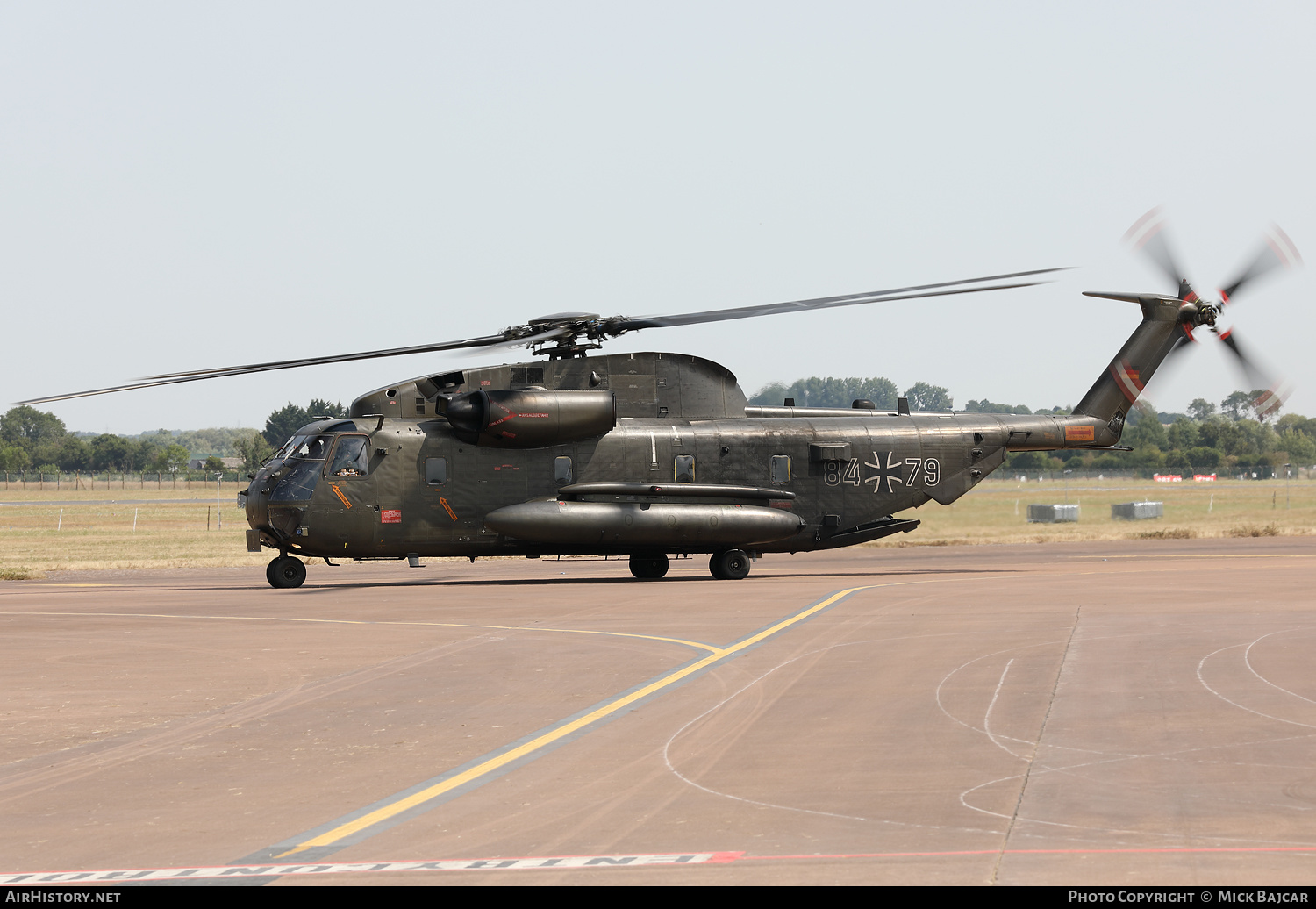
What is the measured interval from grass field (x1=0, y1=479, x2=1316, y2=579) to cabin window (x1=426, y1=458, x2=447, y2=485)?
1164cm

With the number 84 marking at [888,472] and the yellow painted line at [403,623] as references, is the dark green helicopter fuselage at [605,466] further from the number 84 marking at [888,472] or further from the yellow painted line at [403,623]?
the yellow painted line at [403,623]

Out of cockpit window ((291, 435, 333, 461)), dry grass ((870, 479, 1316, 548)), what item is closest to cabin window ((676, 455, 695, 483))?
cockpit window ((291, 435, 333, 461))

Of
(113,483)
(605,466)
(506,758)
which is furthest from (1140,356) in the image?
(113,483)

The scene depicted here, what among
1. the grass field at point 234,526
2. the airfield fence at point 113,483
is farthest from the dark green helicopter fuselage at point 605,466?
the airfield fence at point 113,483

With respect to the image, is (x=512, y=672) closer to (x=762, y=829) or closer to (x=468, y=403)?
Result: (x=762, y=829)

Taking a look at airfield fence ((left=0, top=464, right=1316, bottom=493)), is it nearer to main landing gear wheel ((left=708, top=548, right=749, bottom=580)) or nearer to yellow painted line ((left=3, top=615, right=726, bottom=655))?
main landing gear wheel ((left=708, top=548, right=749, bottom=580))

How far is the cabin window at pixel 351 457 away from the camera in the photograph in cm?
2552

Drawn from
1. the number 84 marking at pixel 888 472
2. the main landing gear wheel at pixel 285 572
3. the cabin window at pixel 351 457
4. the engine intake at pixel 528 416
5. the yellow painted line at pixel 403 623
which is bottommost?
the yellow painted line at pixel 403 623

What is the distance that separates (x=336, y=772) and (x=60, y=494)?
4293 inches

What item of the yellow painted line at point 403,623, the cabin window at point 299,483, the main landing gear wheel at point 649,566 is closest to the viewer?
the yellow painted line at point 403,623

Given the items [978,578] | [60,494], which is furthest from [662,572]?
[60,494]

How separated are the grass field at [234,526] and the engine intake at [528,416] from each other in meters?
12.8

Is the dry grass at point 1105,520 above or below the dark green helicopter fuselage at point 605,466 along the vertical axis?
below

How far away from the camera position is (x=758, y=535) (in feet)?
90.4
